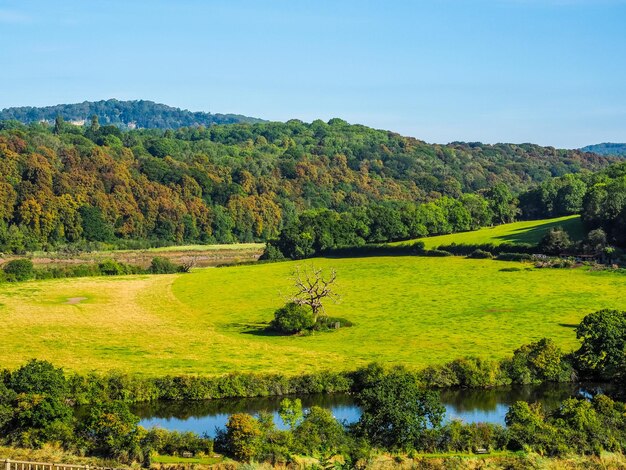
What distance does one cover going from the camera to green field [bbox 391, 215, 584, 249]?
110812 mm

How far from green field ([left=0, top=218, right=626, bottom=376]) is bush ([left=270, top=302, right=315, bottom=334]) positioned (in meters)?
1.26

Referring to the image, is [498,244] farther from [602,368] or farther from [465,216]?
[602,368]

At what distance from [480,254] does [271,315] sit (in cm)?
4132

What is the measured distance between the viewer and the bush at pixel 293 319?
6356 cm

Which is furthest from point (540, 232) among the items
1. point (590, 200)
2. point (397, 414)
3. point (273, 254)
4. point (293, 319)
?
point (397, 414)

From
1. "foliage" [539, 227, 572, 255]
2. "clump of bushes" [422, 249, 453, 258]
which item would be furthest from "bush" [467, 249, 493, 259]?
"foliage" [539, 227, 572, 255]

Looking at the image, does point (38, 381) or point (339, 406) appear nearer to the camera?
point (38, 381)

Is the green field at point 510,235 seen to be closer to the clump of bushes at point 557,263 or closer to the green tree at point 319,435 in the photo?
the clump of bushes at point 557,263

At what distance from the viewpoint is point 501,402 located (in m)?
46.0

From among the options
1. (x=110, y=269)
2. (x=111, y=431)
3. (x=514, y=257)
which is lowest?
(x=111, y=431)

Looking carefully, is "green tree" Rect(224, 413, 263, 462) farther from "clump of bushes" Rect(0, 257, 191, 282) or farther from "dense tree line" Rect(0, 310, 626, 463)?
"clump of bushes" Rect(0, 257, 191, 282)

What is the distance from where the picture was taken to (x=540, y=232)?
11375 centimetres

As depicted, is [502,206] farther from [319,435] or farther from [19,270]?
[319,435]

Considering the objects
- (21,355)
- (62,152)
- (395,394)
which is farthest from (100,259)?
(395,394)
